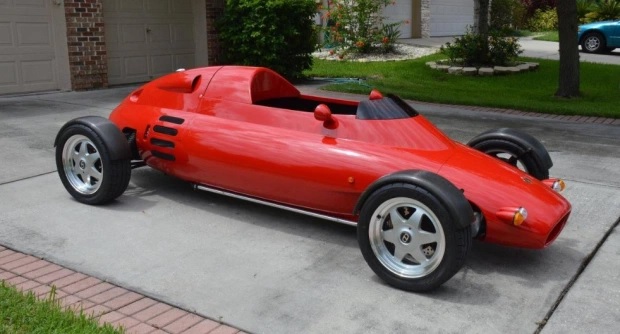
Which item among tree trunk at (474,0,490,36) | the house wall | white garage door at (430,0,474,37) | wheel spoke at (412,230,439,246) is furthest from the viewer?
white garage door at (430,0,474,37)

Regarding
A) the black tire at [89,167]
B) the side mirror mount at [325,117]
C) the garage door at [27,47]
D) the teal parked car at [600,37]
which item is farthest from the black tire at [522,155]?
the teal parked car at [600,37]

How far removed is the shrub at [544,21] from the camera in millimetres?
30812

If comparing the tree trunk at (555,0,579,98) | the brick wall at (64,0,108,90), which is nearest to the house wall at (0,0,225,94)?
the brick wall at (64,0,108,90)

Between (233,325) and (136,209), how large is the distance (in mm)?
2175

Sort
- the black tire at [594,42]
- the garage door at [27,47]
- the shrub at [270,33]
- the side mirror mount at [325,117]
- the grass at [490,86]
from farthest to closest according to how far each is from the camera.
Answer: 1. the black tire at [594,42]
2. the shrub at [270,33]
3. the grass at [490,86]
4. the garage door at [27,47]
5. the side mirror mount at [325,117]

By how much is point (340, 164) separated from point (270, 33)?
8962 mm

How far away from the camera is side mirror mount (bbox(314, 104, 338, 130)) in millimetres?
4863

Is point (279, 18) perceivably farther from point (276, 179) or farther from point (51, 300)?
point (51, 300)

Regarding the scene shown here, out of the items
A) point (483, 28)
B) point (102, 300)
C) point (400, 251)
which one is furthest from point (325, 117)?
point (483, 28)

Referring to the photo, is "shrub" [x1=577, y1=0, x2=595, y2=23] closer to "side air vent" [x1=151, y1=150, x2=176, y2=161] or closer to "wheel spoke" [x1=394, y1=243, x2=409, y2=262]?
"side air vent" [x1=151, y1=150, x2=176, y2=161]

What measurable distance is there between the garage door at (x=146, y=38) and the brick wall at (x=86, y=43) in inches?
13.8

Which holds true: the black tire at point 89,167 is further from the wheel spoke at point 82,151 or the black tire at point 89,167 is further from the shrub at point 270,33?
the shrub at point 270,33

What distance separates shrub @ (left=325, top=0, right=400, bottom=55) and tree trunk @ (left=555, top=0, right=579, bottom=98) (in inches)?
266

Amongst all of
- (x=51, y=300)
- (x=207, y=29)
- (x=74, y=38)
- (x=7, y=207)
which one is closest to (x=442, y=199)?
(x=51, y=300)
